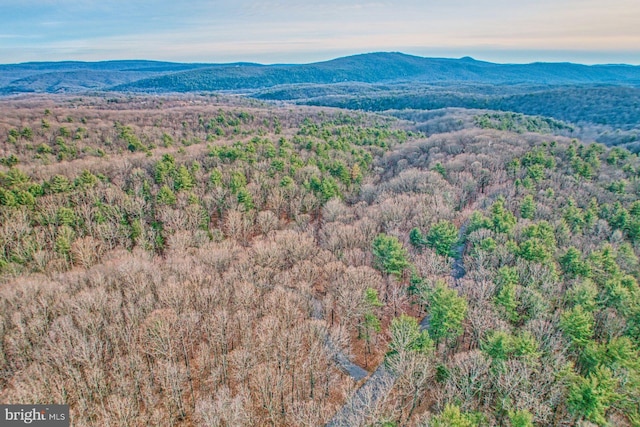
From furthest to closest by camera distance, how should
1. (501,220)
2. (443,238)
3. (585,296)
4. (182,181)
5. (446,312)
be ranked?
(182,181) < (501,220) < (443,238) < (585,296) < (446,312)

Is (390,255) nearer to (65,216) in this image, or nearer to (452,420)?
(452,420)

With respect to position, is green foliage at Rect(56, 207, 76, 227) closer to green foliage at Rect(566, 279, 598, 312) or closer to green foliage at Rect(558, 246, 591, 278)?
green foliage at Rect(566, 279, 598, 312)

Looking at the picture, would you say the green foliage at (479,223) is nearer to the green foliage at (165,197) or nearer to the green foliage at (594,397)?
the green foliage at (594,397)

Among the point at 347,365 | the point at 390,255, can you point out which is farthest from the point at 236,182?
the point at 347,365

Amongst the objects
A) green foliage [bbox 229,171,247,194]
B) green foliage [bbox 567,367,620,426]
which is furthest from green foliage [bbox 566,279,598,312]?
green foliage [bbox 229,171,247,194]

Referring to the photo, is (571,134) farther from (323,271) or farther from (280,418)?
(280,418)
